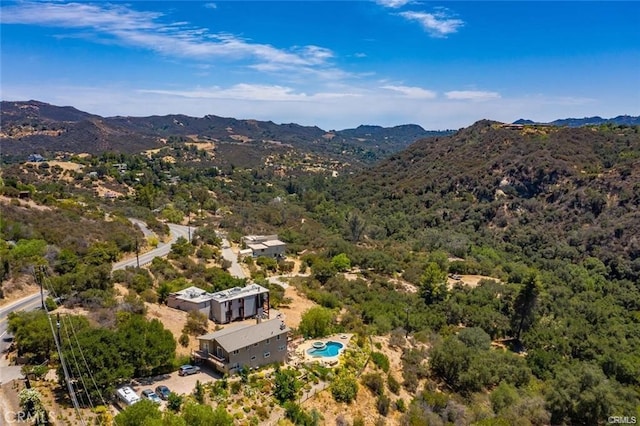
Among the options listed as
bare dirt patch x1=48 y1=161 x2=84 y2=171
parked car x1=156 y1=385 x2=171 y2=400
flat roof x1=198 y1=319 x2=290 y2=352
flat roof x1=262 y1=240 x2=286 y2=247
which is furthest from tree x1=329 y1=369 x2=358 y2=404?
bare dirt patch x1=48 y1=161 x2=84 y2=171

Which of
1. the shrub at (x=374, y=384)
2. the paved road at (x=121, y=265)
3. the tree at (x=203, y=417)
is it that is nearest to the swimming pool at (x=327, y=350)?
the shrub at (x=374, y=384)

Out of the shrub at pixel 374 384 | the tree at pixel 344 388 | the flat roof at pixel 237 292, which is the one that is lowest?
the shrub at pixel 374 384

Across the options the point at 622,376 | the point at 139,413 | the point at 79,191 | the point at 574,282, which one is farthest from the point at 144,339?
the point at 79,191

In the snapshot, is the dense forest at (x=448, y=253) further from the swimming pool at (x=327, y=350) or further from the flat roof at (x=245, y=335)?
the swimming pool at (x=327, y=350)

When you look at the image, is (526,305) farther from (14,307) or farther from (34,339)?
(14,307)

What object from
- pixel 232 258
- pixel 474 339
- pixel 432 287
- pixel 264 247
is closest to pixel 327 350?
pixel 474 339

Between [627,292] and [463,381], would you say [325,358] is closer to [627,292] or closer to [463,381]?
Result: [463,381]

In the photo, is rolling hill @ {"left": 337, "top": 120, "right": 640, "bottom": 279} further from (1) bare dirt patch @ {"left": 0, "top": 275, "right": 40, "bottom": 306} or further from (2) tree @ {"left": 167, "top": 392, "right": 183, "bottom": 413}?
(2) tree @ {"left": 167, "top": 392, "right": 183, "bottom": 413}
